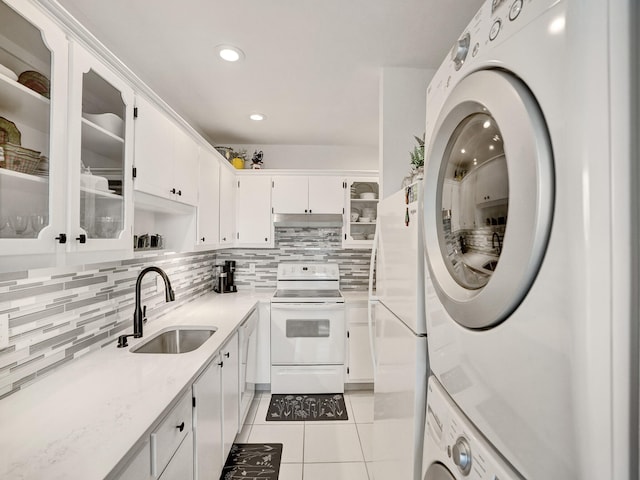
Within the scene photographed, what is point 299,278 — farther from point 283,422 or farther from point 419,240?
point 419,240

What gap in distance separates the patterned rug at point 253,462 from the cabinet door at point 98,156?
59.9 inches

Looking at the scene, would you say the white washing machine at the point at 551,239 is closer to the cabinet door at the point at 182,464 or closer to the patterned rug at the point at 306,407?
the cabinet door at the point at 182,464

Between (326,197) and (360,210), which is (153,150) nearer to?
(326,197)

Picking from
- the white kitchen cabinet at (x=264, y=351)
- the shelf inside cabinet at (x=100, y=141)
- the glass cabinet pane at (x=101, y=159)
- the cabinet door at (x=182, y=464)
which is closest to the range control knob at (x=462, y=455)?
the cabinet door at (x=182, y=464)

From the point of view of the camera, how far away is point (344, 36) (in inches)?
65.7

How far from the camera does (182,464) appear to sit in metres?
1.25

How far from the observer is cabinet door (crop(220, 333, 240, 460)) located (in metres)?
1.81

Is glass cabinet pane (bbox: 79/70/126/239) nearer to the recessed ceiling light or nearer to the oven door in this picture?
the recessed ceiling light

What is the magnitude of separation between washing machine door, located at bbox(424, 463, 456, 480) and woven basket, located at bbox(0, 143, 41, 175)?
1390 mm

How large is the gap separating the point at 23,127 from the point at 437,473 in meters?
1.49

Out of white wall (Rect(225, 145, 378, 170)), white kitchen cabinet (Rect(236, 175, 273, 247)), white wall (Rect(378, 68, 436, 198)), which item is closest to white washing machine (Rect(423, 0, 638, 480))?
white wall (Rect(378, 68, 436, 198))

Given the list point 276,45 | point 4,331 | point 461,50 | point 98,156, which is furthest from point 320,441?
point 276,45

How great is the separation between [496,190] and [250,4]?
145 centimetres

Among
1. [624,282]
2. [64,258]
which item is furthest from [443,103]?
[64,258]
